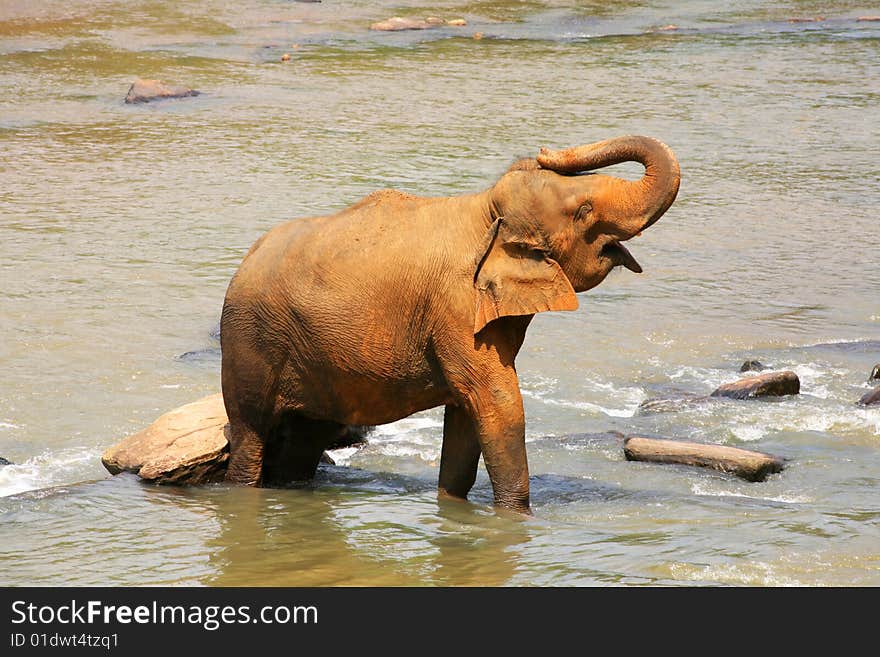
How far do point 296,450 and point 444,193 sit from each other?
10.3 metres

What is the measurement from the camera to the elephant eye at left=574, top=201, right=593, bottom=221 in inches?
311

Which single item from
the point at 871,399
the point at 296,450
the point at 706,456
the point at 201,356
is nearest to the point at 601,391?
the point at 871,399

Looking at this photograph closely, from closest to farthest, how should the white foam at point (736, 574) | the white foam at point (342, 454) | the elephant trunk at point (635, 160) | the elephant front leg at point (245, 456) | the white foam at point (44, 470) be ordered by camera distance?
the white foam at point (736, 574)
the elephant trunk at point (635, 160)
the elephant front leg at point (245, 456)
the white foam at point (44, 470)
the white foam at point (342, 454)

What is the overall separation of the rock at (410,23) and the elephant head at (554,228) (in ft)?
86.0

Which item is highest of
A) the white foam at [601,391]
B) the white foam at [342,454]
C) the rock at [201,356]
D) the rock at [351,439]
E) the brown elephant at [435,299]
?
the brown elephant at [435,299]

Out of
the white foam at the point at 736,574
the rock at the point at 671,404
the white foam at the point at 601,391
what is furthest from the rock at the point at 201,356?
the white foam at the point at 736,574

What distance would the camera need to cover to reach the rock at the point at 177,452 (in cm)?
907

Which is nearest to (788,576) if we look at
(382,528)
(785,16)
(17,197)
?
(382,528)

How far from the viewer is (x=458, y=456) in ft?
28.7

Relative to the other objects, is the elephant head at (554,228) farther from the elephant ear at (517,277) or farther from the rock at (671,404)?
the rock at (671,404)

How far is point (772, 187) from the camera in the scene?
20031 mm

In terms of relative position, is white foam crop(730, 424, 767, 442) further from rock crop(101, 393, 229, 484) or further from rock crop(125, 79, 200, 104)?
rock crop(125, 79, 200, 104)

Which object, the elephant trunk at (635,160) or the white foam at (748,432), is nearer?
the elephant trunk at (635,160)

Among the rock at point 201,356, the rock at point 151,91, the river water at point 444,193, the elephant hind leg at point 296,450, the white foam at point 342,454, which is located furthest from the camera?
the rock at point 151,91
